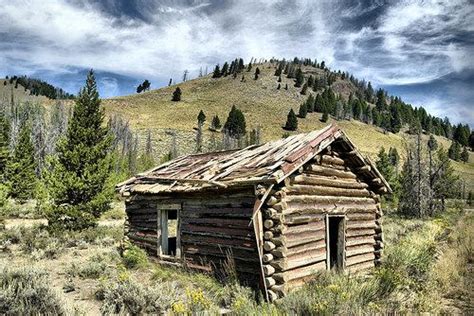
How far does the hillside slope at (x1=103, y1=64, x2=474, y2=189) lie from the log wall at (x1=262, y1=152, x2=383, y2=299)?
55841 mm

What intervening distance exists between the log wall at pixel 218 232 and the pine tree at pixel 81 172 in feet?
30.2

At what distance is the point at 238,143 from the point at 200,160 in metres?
54.8

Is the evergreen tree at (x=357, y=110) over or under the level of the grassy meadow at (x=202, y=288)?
over

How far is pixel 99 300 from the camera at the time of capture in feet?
29.6

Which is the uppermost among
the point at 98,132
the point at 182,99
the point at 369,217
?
the point at 182,99

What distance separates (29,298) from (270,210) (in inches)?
203

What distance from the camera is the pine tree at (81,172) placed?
20125 millimetres

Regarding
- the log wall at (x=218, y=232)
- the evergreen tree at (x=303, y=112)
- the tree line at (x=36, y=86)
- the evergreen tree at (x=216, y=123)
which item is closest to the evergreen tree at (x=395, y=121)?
the evergreen tree at (x=303, y=112)

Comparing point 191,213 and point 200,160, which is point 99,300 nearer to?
point 191,213

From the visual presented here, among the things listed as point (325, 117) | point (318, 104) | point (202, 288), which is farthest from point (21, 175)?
point (318, 104)

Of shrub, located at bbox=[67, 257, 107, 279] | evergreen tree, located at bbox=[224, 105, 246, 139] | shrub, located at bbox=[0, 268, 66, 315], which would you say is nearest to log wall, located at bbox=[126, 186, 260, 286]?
shrub, located at bbox=[67, 257, 107, 279]

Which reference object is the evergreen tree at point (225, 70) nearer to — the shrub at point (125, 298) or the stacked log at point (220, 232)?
the stacked log at point (220, 232)

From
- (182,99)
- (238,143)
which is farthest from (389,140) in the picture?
(182,99)

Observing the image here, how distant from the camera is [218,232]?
10.5 m
